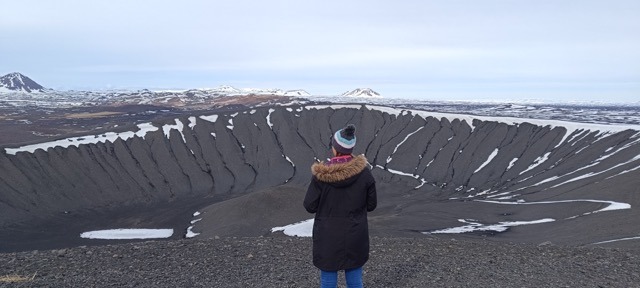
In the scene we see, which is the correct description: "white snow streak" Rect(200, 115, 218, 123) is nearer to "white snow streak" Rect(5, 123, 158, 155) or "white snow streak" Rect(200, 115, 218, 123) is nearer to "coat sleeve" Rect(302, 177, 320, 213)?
"white snow streak" Rect(5, 123, 158, 155)

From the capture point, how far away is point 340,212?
4.91m

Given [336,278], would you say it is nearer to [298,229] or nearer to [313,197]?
Answer: [313,197]

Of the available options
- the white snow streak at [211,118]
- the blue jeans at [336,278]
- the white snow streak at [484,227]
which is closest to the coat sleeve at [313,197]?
the blue jeans at [336,278]

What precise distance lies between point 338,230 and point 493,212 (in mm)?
27534

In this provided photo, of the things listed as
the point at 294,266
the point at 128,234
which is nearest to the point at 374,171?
the point at 128,234

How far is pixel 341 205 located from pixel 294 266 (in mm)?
3284

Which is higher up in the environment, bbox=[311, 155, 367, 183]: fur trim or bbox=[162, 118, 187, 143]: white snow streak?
bbox=[311, 155, 367, 183]: fur trim

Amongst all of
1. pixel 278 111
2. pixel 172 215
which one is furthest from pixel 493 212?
pixel 278 111

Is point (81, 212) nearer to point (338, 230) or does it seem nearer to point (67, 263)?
point (67, 263)

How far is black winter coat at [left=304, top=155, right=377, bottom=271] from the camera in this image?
16.0 ft

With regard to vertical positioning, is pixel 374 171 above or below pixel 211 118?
below

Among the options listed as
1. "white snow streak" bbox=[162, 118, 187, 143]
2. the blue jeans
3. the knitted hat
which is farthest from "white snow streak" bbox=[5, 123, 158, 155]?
the knitted hat

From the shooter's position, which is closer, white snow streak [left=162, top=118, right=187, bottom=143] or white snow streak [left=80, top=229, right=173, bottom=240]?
white snow streak [left=80, top=229, right=173, bottom=240]

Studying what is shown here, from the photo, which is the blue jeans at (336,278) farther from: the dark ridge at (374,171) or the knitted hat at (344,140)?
the dark ridge at (374,171)
